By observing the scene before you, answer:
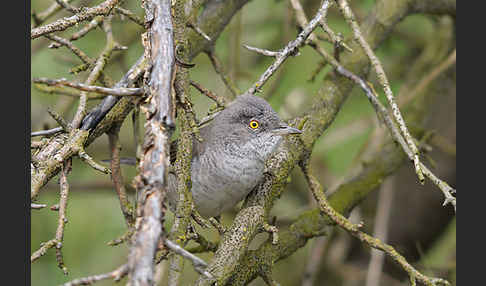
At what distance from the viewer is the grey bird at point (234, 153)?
122 inches

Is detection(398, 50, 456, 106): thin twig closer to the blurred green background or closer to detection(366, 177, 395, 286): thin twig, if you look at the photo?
the blurred green background

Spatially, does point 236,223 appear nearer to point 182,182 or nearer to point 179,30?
point 182,182

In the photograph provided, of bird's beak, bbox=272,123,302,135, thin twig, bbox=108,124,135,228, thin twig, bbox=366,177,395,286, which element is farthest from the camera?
thin twig, bbox=366,177,395,286

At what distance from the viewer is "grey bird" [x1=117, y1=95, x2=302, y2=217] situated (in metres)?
3.09

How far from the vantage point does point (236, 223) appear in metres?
2.52

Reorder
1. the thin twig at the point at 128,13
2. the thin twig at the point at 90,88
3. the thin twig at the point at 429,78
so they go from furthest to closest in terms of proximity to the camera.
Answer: the thin twig at the point at 429,78 → the thin twig at the point at 128,13 → the thin twig at the point at 90,88

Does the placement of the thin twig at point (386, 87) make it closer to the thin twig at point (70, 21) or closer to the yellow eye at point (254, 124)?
the yellow eye at point (254, 124)

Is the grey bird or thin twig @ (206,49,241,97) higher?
thin twig @ (206,49,241,97)

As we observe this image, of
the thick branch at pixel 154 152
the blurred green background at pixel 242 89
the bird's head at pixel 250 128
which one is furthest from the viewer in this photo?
the blurred green background at pixel 242 89

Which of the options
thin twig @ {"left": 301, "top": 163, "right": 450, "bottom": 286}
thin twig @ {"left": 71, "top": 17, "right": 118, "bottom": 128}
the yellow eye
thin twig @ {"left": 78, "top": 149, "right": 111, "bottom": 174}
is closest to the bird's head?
the yellow eye

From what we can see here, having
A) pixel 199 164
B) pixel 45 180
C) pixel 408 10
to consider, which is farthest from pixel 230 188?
pixel 408 10

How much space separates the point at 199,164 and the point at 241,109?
407 millimetres

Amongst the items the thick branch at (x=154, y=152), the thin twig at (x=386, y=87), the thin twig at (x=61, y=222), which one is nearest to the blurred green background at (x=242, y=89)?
the thin twig at (x=386, y=87)

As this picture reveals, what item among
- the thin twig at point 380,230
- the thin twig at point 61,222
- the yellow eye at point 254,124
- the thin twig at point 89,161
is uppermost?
the yellow eye at point 254,124
